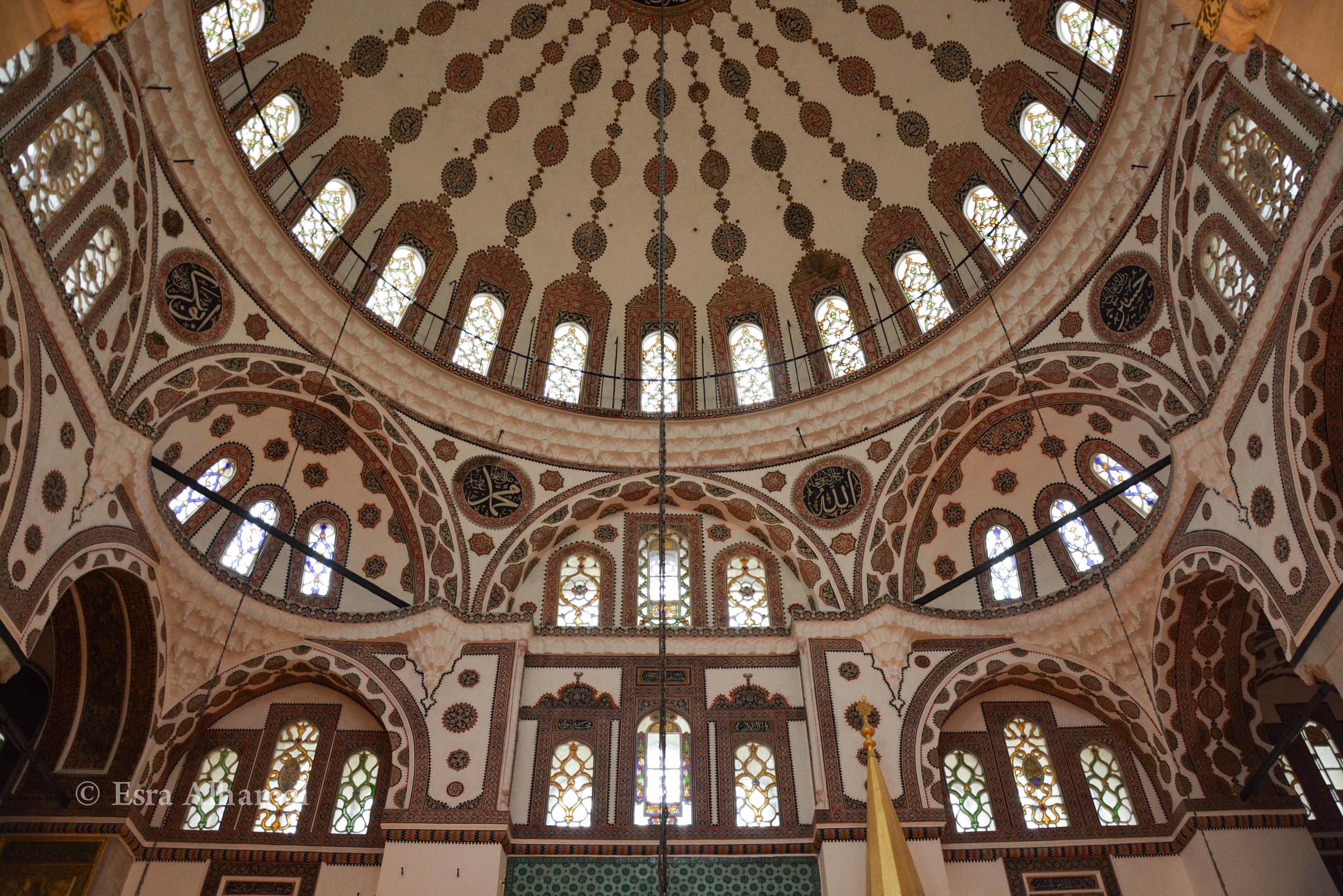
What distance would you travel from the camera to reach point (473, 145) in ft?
45.4

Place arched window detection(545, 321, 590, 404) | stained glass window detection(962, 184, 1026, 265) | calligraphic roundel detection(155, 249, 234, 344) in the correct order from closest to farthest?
calligraphic roundel detection(155, 249, 234, 344), stained glass window detection(962, 184, 1026, 265), arched window detection(545, 321, 590, 404)

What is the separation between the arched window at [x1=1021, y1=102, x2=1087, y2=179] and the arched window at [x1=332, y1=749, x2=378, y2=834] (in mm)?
10640

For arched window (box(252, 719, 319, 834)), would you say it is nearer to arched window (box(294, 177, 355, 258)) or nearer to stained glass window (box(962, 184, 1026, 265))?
arched window (box(294, 177, 355, 258))

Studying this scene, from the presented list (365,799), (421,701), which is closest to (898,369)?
(421,701)

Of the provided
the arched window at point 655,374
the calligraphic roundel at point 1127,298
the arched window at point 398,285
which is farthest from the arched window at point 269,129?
the calligraphic roundel at point 1127,298

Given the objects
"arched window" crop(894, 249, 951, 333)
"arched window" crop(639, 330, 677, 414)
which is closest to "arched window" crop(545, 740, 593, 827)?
"arched window" crop(639, 330, 677, 414)

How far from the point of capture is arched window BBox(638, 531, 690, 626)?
1248 cm

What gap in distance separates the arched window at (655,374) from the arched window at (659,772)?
4.39 m

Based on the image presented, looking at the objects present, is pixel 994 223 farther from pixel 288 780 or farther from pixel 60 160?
pixel 288 780

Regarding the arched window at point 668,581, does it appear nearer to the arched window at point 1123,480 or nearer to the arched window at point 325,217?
the arched window at point 1123,480

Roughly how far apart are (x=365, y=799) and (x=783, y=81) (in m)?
11.1

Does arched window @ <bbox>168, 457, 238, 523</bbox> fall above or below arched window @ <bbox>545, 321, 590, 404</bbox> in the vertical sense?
below

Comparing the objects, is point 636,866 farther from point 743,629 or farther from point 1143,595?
point 1143,595

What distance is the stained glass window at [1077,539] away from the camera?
38.4 ft
